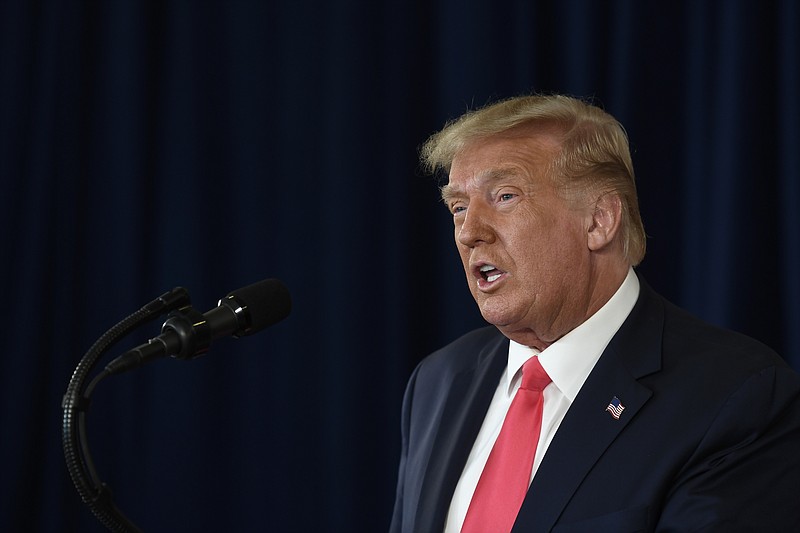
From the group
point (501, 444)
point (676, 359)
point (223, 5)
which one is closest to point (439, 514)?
point (501, 444)

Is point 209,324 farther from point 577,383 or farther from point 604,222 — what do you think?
point 604,222

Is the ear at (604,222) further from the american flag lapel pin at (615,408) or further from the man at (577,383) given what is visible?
the american flag lapel pin at (615,408)

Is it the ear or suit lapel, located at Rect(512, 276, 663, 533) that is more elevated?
the ear

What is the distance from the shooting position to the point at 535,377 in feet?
6.28

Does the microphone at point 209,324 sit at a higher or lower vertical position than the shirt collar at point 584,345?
higher

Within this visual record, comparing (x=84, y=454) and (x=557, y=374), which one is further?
(x=557, y=374)

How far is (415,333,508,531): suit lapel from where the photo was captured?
77.3 inches

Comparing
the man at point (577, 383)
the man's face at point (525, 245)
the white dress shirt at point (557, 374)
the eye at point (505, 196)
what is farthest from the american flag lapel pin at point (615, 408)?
the eye at point (505, 196)

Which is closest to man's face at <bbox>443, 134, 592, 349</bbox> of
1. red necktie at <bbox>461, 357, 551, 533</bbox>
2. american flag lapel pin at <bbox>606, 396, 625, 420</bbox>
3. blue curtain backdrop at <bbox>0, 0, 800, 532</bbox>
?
red necktie at <bbox>461, 357, 551, 533</bbox>

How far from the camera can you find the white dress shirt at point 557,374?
1.86 m

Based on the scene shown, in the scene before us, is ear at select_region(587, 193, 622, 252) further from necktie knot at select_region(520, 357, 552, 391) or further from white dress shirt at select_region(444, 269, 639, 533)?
necktie knot at select_region(520, 357, 552, 391)

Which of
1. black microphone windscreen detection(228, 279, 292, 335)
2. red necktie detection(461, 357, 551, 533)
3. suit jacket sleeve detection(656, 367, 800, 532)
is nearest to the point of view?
black microphone windscreen detection(228, 279, 292, 335)

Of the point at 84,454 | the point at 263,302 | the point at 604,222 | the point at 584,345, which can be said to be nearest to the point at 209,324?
the point at 263,302

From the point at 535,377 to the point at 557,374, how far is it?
53mm
